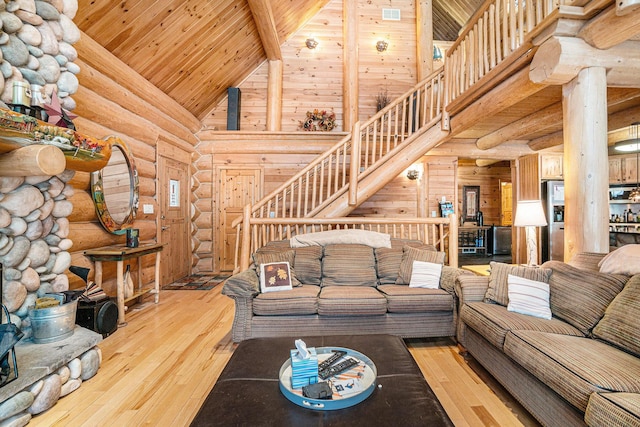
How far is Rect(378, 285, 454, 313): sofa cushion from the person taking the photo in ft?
9.02

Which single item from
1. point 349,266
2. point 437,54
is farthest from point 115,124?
point 437,54

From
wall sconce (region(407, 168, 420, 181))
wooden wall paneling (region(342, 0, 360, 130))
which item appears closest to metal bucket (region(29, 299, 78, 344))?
wooden wall paneling (region(342, 0, 360, 130))

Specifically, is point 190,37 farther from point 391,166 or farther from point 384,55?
point 384,55

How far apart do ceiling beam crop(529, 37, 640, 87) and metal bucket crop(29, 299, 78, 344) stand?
417 centimetres

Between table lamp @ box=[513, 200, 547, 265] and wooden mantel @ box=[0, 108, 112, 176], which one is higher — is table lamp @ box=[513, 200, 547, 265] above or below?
below

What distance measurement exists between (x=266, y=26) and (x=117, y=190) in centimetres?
326

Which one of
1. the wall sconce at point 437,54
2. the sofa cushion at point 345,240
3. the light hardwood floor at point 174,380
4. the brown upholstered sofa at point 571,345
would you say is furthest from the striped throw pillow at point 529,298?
the wall sconce at point 437,54

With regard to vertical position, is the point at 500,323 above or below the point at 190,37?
below

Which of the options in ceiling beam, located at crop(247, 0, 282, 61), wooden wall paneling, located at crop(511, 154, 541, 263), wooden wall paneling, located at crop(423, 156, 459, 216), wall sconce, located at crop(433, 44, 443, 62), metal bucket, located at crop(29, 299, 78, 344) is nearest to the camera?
metal bucket, located at crop(29, 299, 78, 344)

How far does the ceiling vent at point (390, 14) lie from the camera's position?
6594 mm

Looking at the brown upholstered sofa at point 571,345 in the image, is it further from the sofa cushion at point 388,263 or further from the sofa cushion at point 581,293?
the sofa cushion at point 388,263

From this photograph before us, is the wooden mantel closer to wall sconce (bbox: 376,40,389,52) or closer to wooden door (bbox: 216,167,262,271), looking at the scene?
wooden door (bbox: 216,167,262,271)

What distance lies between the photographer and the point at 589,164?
8.26ft

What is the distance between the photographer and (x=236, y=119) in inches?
235
